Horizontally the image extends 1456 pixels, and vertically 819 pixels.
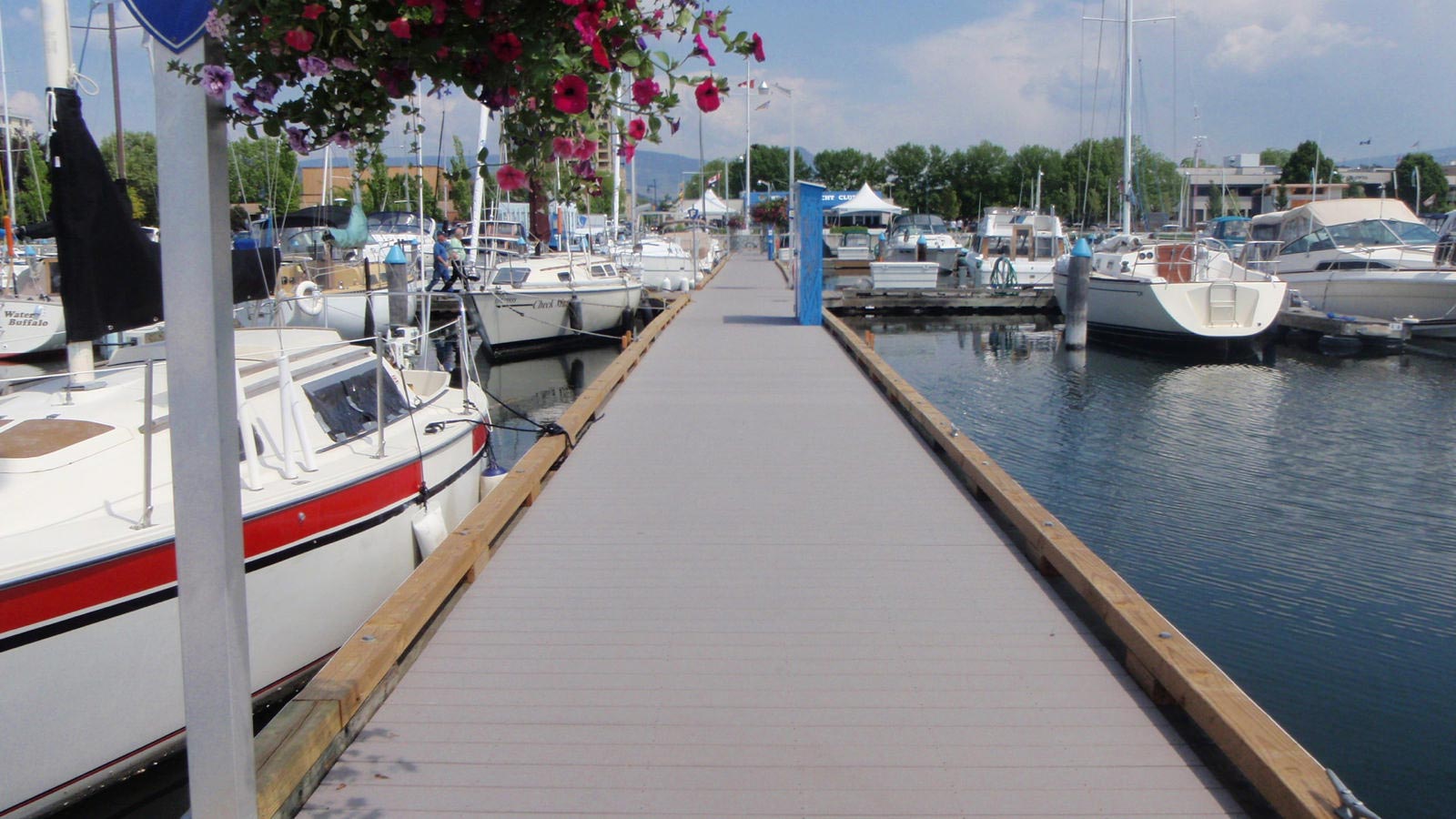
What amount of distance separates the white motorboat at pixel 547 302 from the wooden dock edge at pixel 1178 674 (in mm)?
14653

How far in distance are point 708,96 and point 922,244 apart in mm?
35244

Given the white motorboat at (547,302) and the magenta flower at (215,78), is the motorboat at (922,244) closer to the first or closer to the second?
the white motorboat at (547,302)

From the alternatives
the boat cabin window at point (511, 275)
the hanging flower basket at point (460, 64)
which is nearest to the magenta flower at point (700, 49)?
the hanging flower basket at point (460, 64)

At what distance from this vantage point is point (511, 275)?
21406 millimetres

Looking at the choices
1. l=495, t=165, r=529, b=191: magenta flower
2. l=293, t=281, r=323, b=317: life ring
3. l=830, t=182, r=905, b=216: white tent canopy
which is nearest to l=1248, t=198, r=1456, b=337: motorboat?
l=293, t=281, r=323, b=317: life ring

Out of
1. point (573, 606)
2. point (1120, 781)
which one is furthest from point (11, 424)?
point (1120, 781)

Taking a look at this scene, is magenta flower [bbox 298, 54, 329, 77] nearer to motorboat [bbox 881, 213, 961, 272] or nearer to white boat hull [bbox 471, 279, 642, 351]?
white boat hull [bbox 471, 279, 642, 351]

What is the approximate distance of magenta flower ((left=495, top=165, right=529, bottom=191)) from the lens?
3010 millimetres

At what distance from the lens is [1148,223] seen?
50.8 m

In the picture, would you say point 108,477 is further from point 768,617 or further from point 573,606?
point 768,617

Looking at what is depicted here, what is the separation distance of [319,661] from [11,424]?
6.65 ft

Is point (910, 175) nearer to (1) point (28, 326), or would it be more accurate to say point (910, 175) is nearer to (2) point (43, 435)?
(1) point (28, 326)

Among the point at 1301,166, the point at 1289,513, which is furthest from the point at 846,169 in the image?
the point at 1289,513

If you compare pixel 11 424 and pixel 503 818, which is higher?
pixel 11 424
